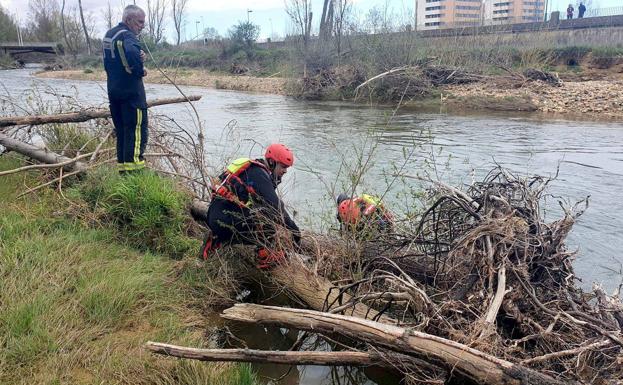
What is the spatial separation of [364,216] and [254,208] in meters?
0.99

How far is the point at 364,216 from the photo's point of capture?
A: 4672 millimetres

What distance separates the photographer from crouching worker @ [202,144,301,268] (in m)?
4.54

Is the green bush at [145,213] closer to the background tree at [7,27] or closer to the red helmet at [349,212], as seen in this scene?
the red helmet at [349,212]

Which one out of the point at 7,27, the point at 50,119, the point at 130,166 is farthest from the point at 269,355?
the point at 7,27

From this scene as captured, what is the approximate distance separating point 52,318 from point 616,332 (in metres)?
3.57

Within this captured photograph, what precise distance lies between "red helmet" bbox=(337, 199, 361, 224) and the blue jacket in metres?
2.69

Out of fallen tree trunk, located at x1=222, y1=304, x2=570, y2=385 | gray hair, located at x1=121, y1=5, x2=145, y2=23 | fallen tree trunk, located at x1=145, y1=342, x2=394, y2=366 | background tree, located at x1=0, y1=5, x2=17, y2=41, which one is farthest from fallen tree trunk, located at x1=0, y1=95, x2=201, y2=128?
background tree, located at x1=0, y1=5, x2=17, y2=41

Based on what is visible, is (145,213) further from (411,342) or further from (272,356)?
(411,342)

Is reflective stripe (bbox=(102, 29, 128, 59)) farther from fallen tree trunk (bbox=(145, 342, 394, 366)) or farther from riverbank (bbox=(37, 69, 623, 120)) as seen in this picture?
riverbank (bbox=(37, 69, 623, 120))

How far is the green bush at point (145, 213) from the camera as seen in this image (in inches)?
205

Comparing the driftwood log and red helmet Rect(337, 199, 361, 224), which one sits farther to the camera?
red helmet Rect(337, 199, 361, 224)

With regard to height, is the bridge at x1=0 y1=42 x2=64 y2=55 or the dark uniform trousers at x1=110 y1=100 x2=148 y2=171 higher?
the bridge at x1=0 y1=42 x2=64 y2=55

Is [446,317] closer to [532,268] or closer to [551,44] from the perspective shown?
[532,268]

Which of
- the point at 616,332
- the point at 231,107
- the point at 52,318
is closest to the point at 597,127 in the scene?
the point at 231,107
